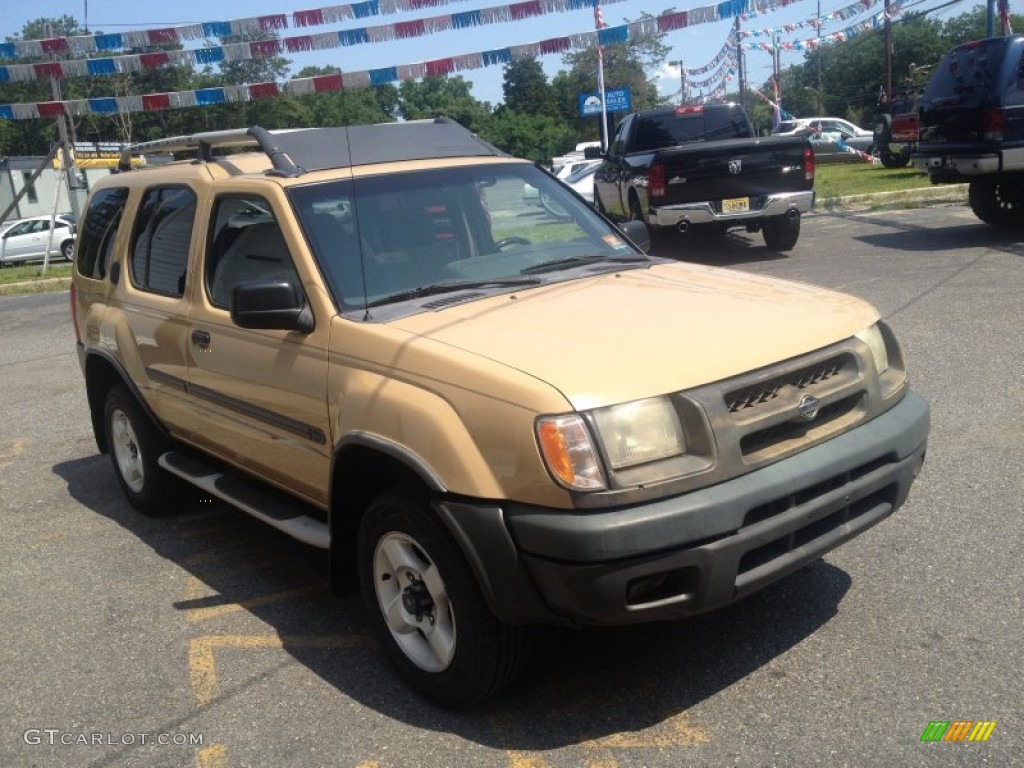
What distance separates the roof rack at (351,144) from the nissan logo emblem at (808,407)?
7.52ft

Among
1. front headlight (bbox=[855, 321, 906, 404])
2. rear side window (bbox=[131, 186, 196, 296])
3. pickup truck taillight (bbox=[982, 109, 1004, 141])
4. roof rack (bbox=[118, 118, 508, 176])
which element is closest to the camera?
front headlight (bbox=[855, 321, 906, 404])

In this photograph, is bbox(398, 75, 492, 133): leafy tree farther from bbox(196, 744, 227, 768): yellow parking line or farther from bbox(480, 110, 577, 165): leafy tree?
bbox(196, 744, 227, 768): yellow parking line

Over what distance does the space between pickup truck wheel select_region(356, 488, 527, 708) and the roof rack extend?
1.74 metres

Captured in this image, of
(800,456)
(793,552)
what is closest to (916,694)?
(793,552)

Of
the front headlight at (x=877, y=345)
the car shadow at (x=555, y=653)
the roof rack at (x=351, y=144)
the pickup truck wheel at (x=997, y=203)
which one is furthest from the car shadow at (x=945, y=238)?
the car shadow at (x=555, y=653)

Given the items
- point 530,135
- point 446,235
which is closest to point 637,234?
point 446,235

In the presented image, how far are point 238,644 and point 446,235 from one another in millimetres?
1890

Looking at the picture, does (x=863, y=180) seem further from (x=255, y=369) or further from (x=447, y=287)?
(x=255, y=369)

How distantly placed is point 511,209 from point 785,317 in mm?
1708

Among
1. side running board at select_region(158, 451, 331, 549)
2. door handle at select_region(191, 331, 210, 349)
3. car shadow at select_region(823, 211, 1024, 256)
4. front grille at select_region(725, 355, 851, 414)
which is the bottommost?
car shadow at select_region(823, 211, 1024, 256)

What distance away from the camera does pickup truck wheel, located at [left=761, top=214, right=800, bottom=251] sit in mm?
13391

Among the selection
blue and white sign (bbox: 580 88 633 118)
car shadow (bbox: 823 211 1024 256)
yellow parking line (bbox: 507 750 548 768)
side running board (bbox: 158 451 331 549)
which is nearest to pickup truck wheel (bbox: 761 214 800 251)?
car shadow (bbox: 823 211 1024 256)

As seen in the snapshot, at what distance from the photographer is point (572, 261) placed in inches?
180

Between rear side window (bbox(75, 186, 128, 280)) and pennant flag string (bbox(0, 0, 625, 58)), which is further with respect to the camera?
pennant flag string (bbox(0, 0, 625, 58))
